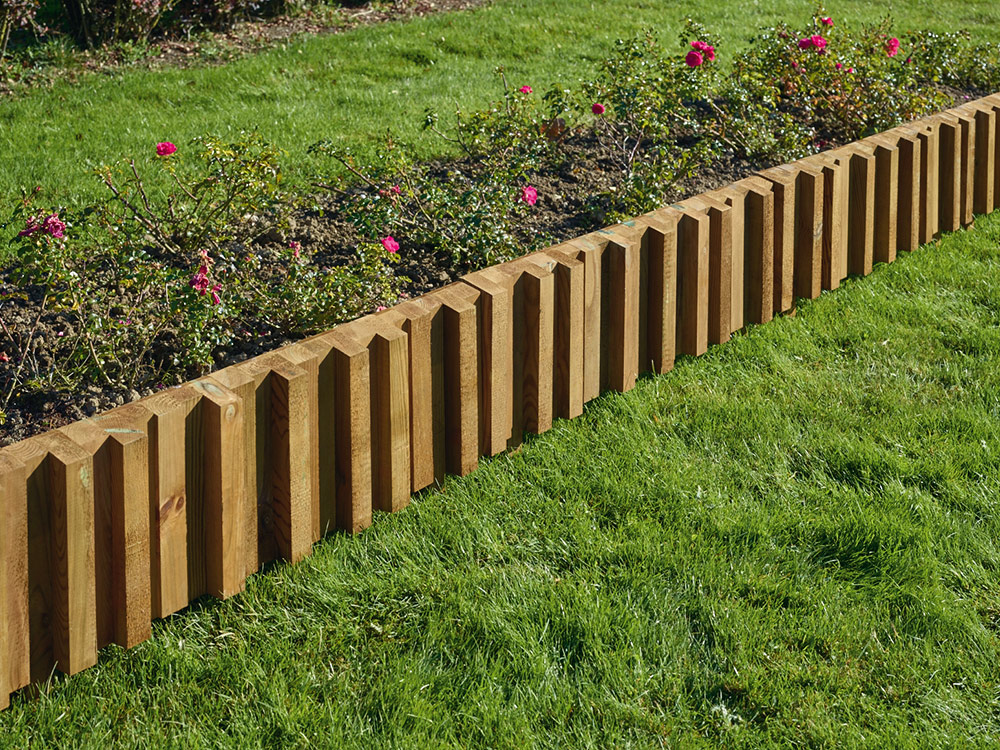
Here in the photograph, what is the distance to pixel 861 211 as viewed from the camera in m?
5.60

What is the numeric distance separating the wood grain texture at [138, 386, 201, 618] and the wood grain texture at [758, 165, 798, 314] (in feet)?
9.53

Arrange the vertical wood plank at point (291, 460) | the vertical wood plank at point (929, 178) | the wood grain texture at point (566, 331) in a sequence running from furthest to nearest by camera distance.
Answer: the vertical wood plank at point (929, 178) → the wood grain texture at point (566, 331) → the vertical wood plank at point (291, 460)

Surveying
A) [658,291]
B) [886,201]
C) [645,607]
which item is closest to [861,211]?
[886,201]

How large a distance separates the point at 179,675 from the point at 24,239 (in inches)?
86.6

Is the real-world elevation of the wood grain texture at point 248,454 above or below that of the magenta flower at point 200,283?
below

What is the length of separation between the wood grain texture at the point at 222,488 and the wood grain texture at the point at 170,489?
0.15 ft

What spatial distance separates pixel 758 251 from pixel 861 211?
89 cm

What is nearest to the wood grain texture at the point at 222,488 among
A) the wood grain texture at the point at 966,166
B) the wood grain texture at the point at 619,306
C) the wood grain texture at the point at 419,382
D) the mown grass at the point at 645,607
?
A: the mown grass at the point at 645,607

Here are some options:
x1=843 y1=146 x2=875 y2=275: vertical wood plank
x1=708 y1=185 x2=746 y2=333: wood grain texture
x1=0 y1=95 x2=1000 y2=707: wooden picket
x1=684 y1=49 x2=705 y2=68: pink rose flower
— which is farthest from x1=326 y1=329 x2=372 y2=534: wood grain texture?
x1=684 y1=49 x2=705 y2=68: pink rose flower

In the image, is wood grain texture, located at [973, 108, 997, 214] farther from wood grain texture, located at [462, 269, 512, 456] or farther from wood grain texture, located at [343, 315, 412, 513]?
wood grain texture, located at [343, 315, 412, 513]

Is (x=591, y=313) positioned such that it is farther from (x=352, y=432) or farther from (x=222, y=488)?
(x=222, y=488)

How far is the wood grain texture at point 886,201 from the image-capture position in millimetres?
5650

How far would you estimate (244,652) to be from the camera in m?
3.20

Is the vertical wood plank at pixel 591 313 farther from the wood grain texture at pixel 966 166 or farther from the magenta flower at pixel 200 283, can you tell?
the wood grain texture at pixel 966 166
